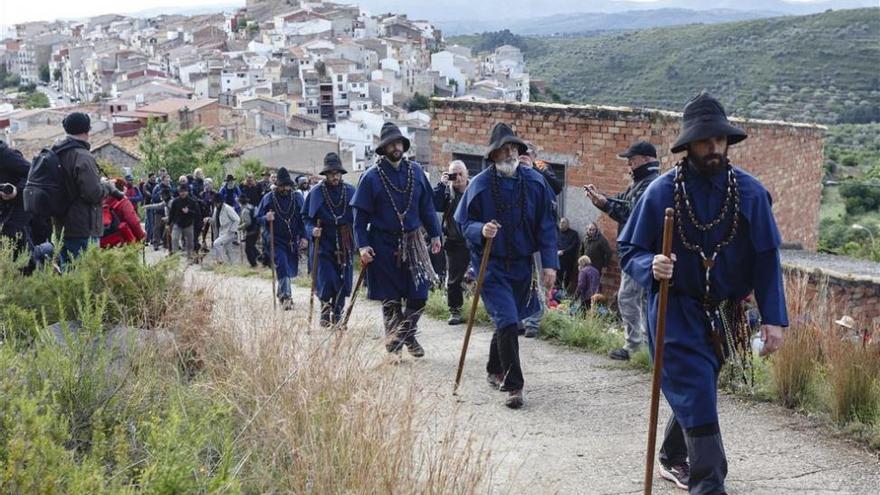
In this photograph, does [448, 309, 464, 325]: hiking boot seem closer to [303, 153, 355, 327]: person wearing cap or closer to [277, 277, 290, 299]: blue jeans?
[303, 153, 355, 327]: person wearing cap

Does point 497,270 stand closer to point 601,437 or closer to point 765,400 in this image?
point 601,437

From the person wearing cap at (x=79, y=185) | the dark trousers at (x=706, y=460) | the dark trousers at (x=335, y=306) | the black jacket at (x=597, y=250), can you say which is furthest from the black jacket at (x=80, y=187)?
the black jacket at (x=597, y=250)

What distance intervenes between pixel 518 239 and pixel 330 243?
305 centimetres

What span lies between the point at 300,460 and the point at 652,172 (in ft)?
15.8

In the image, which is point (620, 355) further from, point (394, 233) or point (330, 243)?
point (330, 243)

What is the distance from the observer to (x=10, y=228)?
8797 mm

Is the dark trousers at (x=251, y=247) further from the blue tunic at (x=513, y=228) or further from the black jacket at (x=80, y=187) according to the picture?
the blue tunic at (x=513, y=228)

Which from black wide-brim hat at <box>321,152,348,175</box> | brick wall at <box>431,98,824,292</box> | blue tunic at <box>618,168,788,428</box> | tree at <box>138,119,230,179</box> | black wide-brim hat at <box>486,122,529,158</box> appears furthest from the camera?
tree at <box>138,119,230,179</box>

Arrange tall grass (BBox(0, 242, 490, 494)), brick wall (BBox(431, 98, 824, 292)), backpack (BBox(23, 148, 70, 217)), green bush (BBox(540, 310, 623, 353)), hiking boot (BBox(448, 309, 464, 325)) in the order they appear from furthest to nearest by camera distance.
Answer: brick wall (BBox(431, 98, 824, 292)) → hiking boot (BBox(448, 309, 464, 325)) → green bush (BBox(540, 310, 623, 353)) → backpack (BBox(23, 148, 70, 217)) → tall grass (BBox(0, 242, 490, 494))

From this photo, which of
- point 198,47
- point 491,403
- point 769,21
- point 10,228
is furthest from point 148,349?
point 198,47

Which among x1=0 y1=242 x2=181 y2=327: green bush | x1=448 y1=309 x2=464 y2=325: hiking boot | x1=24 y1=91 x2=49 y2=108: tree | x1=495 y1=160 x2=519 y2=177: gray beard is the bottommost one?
x1=24 y1=91 x2=49 y2=108: tree

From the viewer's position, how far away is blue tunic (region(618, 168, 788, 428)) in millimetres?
4807

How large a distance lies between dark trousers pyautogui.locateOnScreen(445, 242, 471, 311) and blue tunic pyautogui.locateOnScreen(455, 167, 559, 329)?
2.91m

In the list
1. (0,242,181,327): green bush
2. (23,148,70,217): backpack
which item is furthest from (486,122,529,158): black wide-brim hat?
(23,148,70,217): backpack
